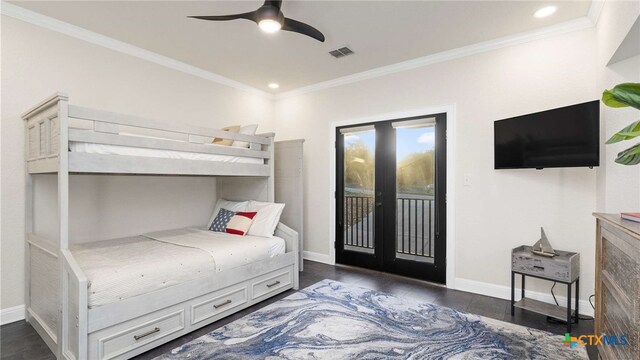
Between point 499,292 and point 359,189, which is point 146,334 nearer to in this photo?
point 359,189

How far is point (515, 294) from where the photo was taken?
2.95 metres

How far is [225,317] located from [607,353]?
8.58 ft

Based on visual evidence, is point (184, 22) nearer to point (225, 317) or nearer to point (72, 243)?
point (72, 243)

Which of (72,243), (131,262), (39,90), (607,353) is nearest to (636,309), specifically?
(607,353)

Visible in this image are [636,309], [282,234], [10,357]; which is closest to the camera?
[636,309]

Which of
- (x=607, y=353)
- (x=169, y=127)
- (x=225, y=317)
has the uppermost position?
(x=169, y=127)

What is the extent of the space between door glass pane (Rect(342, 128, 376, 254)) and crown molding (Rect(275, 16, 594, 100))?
724 mm

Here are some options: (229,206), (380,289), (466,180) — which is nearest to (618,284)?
(466,180)

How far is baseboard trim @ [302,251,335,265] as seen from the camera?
4319mm

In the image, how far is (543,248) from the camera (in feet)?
8.52

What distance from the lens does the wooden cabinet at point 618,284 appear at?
126 centimetres

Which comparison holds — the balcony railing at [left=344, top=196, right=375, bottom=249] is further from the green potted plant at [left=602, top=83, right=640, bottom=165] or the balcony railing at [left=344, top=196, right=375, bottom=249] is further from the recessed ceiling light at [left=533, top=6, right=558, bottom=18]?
the green potted plant at [left=602, top=83, right=640, bottom=165]

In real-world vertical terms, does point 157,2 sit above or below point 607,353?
above

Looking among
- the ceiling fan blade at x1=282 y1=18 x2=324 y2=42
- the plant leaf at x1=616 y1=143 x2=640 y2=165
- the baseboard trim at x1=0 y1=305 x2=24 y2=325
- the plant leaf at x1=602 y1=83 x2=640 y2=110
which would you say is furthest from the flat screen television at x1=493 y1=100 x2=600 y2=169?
the baseboard trim at x1=0 y1=305 x2=24 y2=325
